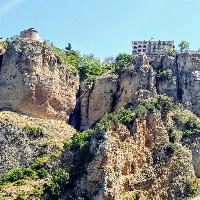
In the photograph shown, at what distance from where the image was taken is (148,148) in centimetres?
7631

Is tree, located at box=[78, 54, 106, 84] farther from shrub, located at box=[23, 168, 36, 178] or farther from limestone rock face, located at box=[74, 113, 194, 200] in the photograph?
shrub, located at box=[23, 168, 36, 178]

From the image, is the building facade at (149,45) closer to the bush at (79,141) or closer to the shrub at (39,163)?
the bush at (79,141)

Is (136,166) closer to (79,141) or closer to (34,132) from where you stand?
(79,141)

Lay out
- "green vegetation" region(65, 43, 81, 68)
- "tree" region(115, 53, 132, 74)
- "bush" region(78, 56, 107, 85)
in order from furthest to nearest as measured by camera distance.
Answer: "green vegetation" region(65, 43, 81, 68) < "bush" region(78, 56, 107, 85) < "tree" region(115, 53, 132, 74)

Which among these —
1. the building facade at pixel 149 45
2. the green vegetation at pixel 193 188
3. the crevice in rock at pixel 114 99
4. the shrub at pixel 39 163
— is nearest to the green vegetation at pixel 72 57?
the crevice in rock at pixel 114 99

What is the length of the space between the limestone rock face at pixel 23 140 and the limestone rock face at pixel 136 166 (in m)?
6.20

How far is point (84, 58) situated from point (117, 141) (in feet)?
70.5

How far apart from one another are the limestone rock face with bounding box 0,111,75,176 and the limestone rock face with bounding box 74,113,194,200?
620 centimetres

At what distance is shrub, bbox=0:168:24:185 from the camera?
75000 millimetres

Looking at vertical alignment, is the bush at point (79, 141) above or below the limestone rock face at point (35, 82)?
below

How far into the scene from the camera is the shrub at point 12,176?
246 ft

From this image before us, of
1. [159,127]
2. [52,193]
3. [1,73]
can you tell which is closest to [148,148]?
[159,127]

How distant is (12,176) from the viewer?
7525cm

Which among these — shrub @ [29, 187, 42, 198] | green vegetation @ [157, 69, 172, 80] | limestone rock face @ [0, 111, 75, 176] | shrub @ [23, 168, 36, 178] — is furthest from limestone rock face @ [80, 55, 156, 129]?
shrub @ [29, 187, 42, 198]
